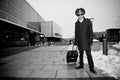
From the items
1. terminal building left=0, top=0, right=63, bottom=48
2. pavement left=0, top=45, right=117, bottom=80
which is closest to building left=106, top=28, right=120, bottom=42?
terminal building left=0, top=0, right=63, bottom=48

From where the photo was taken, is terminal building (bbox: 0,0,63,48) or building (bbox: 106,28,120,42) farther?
building (bbox: 106,28,120,42)

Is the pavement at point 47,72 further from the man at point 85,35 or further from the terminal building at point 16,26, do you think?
the terminal building at point 16,26

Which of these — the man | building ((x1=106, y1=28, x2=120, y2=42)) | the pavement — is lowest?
the pavement

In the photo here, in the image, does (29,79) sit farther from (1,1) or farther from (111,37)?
(1,1)

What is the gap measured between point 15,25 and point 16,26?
1048 millimetres

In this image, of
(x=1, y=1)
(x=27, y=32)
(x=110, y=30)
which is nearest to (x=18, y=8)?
(x=1, y=1)

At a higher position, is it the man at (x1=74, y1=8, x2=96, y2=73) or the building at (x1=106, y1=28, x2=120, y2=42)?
the building at (x1=106, y1=28, x2=120, y2=42)

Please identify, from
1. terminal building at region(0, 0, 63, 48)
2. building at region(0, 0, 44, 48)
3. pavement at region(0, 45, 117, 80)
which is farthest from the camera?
terminal building at region(0, 0, 63, 48)

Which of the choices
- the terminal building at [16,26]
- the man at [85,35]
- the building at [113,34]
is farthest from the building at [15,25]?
the building at [113,34]

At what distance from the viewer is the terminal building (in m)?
17.5

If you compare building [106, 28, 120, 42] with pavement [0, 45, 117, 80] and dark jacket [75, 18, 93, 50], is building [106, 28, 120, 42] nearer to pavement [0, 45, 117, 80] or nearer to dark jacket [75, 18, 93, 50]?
pavement [0, 45, 117, 80]

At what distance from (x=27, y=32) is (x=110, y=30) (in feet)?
65.3

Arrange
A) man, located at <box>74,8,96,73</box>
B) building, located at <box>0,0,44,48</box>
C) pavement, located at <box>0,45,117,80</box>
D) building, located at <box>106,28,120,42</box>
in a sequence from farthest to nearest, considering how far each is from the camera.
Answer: building, located at <box>106,28,120,42</box>, building, located at <box>0,0,44,48</box>, man, located at <box>74,8,96,73</box>, pavement, located at <box>0,45,117,80</box>

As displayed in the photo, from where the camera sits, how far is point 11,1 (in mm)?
48281
